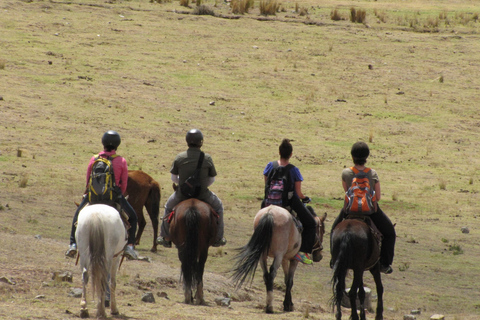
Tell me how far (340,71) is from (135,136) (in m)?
12.2

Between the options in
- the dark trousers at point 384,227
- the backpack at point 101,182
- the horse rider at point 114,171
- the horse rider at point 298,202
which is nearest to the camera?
the backpack at point 101,182

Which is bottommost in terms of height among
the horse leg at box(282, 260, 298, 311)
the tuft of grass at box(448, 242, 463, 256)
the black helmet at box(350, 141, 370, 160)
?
the tuft of grass at box(448, 242, 463, 256)

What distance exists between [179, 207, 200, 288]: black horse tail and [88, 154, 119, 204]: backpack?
1.19 m

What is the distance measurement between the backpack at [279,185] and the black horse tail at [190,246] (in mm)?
1128

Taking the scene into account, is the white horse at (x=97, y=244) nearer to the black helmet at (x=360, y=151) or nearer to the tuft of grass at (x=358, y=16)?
the black helmet at (x=360, y=151)

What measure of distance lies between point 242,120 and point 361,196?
18.1m

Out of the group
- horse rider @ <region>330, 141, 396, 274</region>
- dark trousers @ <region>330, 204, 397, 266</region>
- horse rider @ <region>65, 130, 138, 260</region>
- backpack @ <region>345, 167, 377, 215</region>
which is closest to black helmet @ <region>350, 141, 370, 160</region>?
horse rider @ <region>330, 141, 396, 274</region>

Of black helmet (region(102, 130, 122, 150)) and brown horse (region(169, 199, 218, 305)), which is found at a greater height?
black helmet (region(102, 130, 122, 150))

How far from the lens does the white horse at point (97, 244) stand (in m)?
8.60

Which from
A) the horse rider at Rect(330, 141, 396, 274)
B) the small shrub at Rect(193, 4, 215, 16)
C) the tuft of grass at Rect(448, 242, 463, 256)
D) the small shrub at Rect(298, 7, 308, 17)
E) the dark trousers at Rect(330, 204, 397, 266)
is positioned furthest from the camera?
the small shrub at Rect(298, 7, 308, 17)

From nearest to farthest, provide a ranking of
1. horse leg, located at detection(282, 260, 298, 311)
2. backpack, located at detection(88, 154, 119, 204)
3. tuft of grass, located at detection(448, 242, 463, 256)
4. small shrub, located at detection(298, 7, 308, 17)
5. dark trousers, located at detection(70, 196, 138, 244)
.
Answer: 1. backpack, located at detection(88, 154, 119, 204)
2. dark trousers, located at detection(70, 196, 138, 244)
3. horse leg, located at detection(282, 260, 298, 311)
4. tuft of grass, located at detection(448, 242, 463, 256)
5. small shrub, located at detection(298, 7, 308, 17)

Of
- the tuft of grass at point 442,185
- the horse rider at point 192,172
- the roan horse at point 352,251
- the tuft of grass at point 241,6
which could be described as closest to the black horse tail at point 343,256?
the roan horse at point 352,251

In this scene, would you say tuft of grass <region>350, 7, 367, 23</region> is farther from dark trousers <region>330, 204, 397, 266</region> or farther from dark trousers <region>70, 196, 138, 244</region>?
dark trousers <region>70, 196, 138, 244</region>

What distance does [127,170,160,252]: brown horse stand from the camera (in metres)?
14.5
